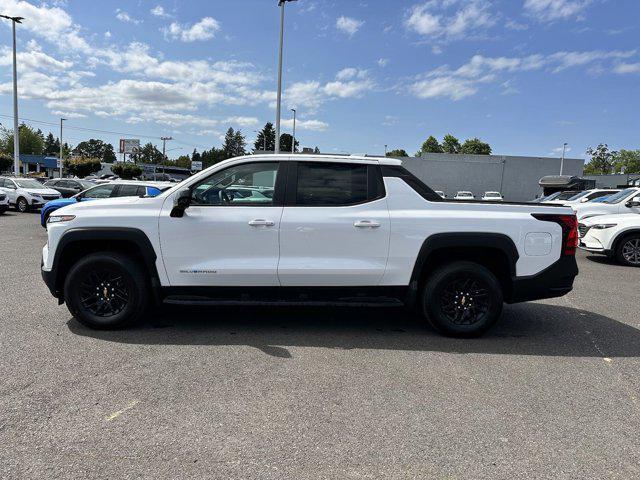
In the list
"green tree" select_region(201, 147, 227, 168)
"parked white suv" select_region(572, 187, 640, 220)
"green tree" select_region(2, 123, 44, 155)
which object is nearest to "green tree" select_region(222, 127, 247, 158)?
"green tree" select_region(201, 147, 227, 168)

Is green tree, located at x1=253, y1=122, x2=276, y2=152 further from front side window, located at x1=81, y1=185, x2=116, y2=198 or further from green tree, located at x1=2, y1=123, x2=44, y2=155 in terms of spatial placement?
front side window, located at x1=81, y1=185, x2=116, y2=198

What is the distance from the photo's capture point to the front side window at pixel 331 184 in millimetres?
4902

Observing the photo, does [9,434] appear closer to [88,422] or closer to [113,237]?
[88,422]

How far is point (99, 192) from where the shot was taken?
1409 cm

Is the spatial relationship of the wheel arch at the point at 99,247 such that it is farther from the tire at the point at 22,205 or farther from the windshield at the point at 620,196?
the tire at the point at 22,205

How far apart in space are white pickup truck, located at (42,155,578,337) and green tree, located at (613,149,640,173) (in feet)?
429

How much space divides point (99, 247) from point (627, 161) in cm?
13843

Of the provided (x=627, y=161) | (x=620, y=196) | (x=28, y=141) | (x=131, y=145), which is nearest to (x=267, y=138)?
(x=131, y=145)

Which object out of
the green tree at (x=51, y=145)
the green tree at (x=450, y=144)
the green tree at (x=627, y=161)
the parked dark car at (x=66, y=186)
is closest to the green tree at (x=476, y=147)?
the green tree at (x=450, y=144)

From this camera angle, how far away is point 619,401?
12.0 ft

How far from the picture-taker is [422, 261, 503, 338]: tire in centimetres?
489

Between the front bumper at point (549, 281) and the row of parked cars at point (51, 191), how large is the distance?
35.9ft

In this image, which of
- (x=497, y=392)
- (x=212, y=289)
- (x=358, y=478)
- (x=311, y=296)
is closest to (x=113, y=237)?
(x=212, y=289)

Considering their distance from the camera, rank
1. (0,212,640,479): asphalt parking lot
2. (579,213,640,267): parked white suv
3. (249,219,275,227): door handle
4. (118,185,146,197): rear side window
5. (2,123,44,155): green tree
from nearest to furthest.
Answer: (0,212,640,479): asphalt parking lot
(249,219,275,227): door handle
(579,213,640,267): parked white suv
(118,185,146,197): rear side window
(2,123,44,155): green tree
